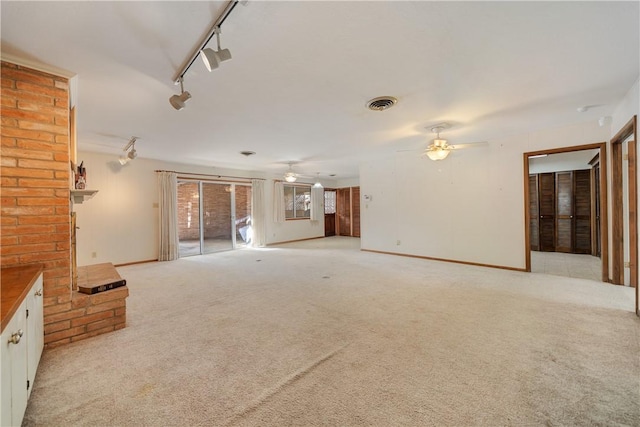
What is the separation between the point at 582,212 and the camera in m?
6.09

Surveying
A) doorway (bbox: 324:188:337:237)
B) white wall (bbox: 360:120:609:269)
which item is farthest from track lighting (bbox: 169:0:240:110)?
doorway (bbox: 324:188:337:237)

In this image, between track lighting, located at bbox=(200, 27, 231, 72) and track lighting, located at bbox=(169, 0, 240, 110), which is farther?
track lighting, located at bbox=(200, 27, 231, 72)

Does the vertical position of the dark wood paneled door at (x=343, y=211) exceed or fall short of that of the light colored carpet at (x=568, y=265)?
it exceeds it

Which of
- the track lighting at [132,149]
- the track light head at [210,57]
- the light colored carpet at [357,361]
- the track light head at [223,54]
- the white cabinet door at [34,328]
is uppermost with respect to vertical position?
the track lighting at [132,149]

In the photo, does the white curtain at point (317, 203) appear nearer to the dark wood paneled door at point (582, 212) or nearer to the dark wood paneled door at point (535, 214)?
the dark wood paneled door at point (535, 214)

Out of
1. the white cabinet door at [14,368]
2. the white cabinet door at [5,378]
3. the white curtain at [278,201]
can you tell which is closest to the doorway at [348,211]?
the white curtain at [278,201]

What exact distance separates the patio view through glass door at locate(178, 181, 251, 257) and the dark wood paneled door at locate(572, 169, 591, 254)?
842 cm

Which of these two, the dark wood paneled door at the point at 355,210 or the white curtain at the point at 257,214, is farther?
the dark wood paneled door at the point at 355,210

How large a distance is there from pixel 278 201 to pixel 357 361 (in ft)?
22.9

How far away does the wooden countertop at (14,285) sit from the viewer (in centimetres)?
120

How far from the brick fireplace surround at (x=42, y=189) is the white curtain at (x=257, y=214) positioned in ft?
18.5

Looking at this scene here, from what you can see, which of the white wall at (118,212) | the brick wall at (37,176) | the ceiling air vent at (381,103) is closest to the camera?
the brick wall at (37,176)

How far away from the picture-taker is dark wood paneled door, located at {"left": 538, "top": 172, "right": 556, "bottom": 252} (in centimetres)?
640

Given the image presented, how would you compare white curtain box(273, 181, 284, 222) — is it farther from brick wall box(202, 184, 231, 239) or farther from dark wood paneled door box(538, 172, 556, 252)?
dark wood paneled door box(538, 172, 556, 252)
